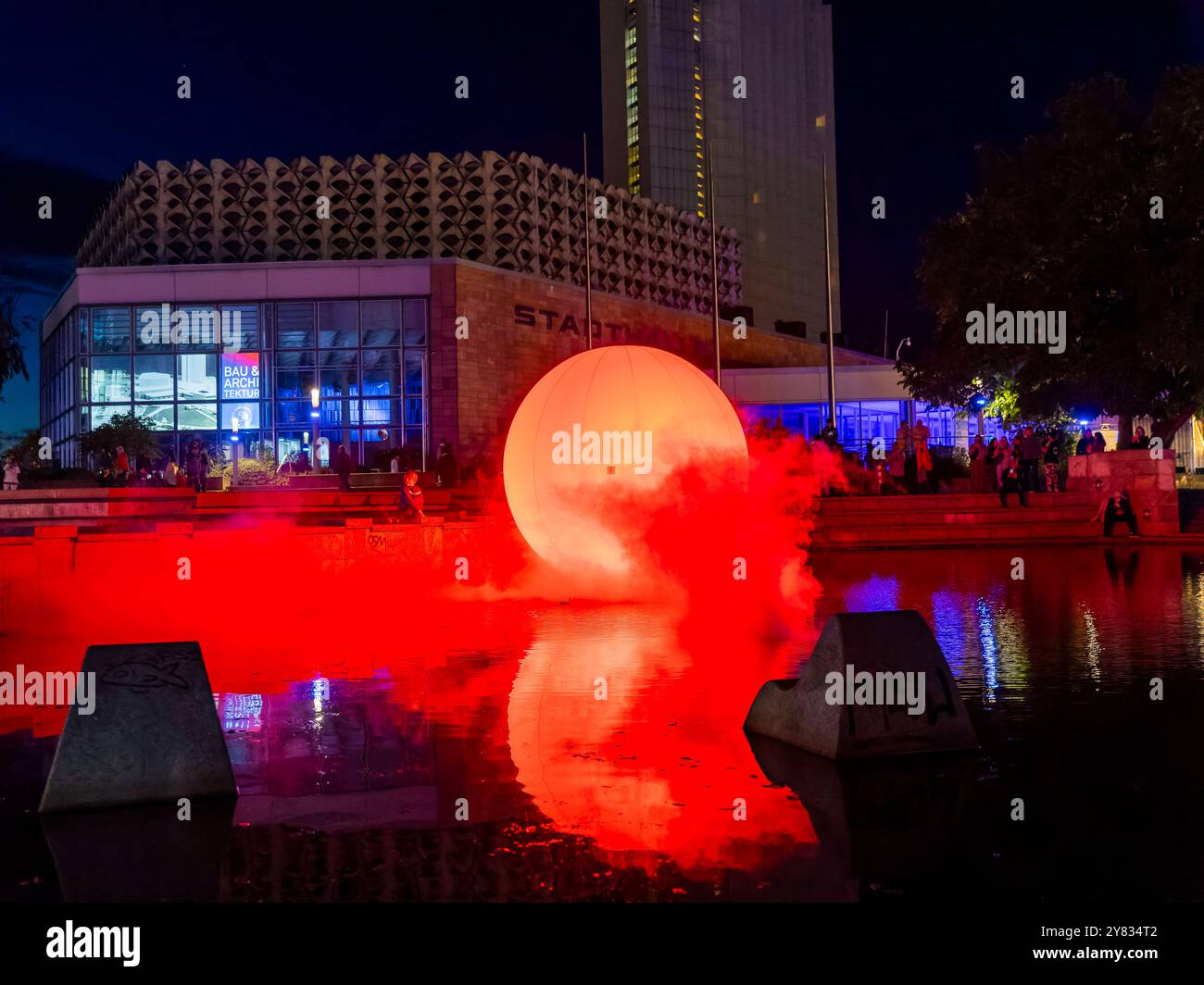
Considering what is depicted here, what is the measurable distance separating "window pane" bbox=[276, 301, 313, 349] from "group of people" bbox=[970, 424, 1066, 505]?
29.5m

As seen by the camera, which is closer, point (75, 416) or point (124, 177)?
point (75, 416)

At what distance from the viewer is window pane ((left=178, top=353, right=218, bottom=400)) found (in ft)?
167

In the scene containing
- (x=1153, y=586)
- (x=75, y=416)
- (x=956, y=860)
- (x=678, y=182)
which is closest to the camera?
(x=956, y=860)

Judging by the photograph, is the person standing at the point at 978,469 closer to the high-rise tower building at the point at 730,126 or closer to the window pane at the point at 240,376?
the window pane at the point at 240,376

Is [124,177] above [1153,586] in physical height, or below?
above

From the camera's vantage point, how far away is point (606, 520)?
586 inches

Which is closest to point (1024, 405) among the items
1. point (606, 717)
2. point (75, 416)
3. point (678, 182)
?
point (606, 717)

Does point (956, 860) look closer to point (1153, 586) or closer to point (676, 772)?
point (676, 772)

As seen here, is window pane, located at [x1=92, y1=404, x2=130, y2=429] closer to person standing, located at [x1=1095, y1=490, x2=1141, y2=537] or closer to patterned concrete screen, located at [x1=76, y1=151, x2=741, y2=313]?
patterned concrete screen, located at [x1=76, y1=151, x2=741, y2=313]

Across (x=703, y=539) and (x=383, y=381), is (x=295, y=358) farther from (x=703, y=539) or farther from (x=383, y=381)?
(x=703, y=539)

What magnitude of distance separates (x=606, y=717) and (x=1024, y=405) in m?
27.1

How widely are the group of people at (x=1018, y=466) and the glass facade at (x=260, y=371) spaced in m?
26.2

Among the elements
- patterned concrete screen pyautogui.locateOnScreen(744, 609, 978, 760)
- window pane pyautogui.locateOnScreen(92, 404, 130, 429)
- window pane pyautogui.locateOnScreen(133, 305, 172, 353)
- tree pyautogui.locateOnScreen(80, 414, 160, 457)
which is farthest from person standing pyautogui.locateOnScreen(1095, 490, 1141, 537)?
window pane pyautogui.locateOnScreen(92, 404, 130, 429)

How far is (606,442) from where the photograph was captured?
1480cm
